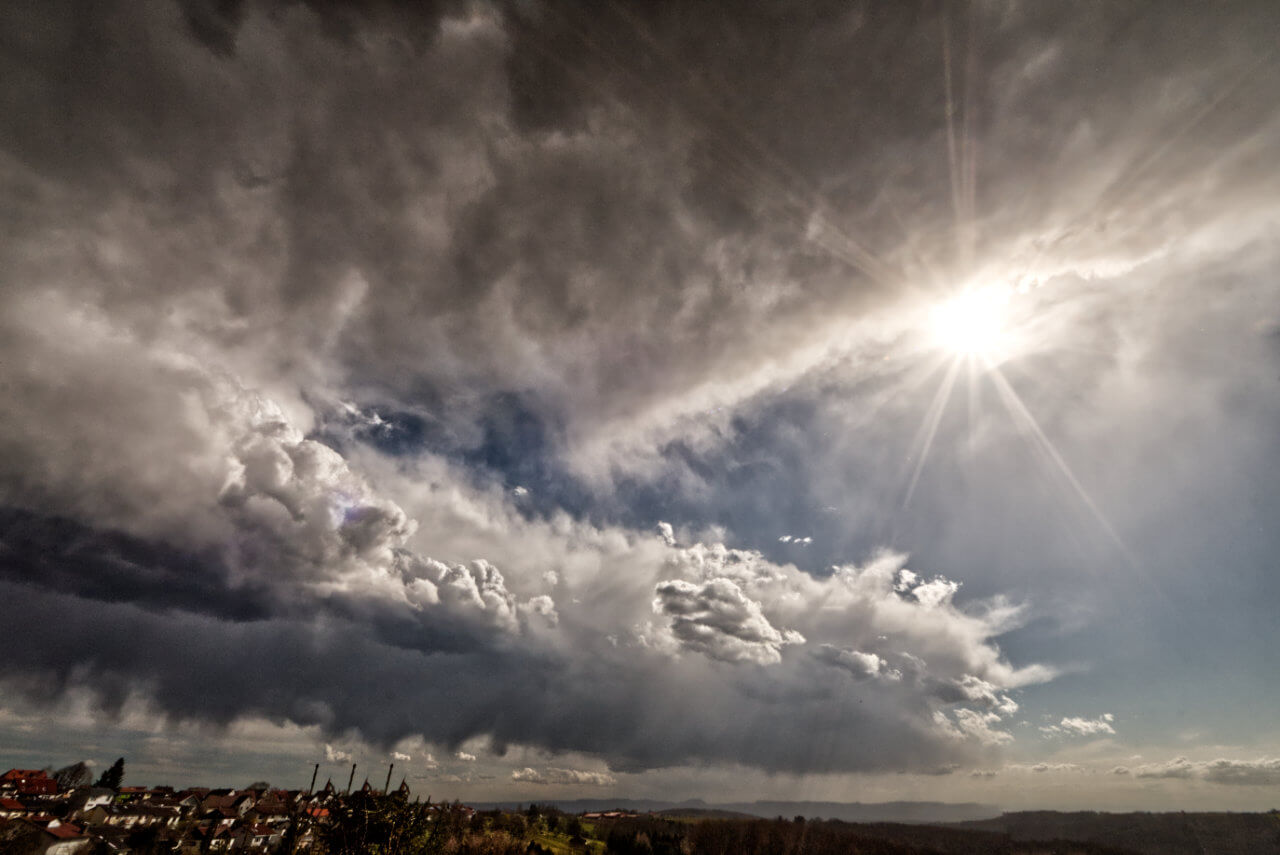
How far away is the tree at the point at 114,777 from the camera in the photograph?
164 m

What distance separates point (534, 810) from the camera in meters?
187

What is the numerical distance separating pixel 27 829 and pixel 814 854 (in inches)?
8317

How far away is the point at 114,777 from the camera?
548 feet

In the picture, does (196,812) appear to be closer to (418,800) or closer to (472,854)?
(472,854)

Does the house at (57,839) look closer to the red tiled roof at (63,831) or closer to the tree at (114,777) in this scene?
the red tiled roof at (63,831)

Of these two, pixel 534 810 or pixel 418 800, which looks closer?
pixel 418 800

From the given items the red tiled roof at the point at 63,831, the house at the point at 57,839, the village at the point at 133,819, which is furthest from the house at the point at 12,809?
the red tiled roof at the point at 63,831

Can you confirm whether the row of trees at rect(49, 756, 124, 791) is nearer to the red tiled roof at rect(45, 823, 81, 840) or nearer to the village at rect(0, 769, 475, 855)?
the village at rect(0, 769, 475, 855)

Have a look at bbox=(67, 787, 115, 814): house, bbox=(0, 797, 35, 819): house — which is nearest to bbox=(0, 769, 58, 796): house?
bbox=(67, 787, 115, 814): house

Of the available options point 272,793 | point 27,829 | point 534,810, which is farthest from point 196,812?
point 534,810

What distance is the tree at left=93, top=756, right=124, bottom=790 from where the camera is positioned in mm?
163625

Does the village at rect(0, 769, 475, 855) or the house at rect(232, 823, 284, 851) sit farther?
the house at rect(232, 823, 284, 851)

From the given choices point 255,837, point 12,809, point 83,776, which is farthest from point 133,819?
point 83,776

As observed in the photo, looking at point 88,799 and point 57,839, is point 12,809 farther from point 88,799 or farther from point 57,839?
point 88,799
